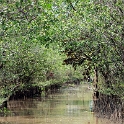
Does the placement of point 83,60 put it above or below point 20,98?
above

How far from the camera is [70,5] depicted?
1316 cm

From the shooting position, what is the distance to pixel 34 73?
25.4 m

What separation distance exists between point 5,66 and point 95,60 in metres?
6.39

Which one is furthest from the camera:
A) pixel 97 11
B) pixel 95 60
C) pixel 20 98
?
pixel 20 98

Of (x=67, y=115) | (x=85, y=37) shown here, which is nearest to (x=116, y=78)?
(x=85, y=37)

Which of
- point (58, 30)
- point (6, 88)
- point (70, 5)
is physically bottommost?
point (6, 88)

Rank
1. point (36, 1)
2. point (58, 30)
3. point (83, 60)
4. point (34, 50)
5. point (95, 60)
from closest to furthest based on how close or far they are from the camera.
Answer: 1. point (36, 1)
2. point (58, 30)
3. point (95, 60)
4. point (83, 60)
5. point (34, 50)

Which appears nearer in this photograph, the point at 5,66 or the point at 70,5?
the point at 70,5

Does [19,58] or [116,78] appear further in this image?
[19,58]

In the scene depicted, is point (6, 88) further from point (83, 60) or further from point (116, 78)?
point (116, 78)

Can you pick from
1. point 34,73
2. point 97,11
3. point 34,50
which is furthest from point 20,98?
point 97,11

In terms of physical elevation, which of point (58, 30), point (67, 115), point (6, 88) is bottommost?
point (67, 115)

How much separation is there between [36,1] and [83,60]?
1182cm

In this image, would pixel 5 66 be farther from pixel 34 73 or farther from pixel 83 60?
pixel 34 73
